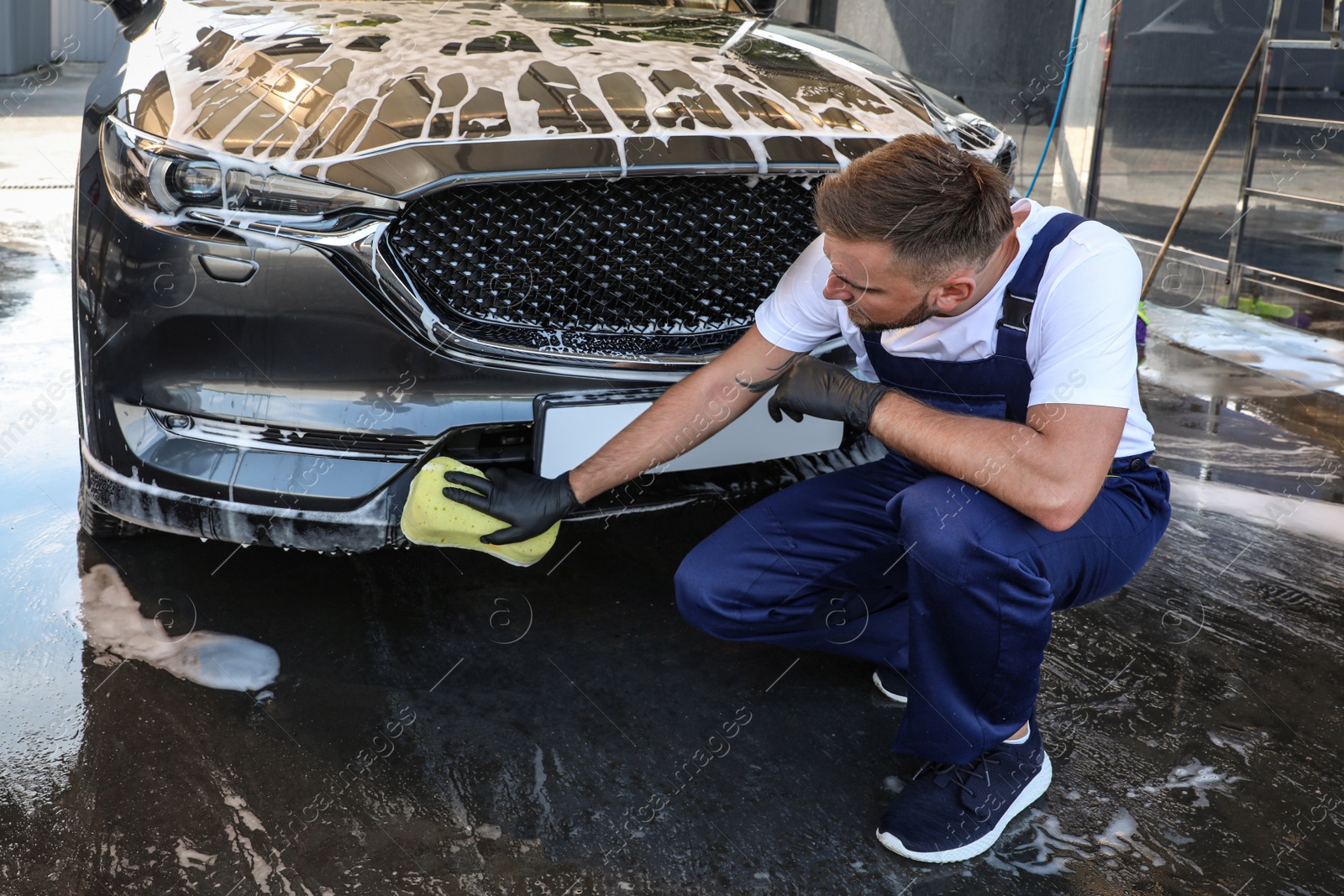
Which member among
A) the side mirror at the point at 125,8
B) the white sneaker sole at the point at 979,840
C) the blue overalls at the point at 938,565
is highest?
the side mirror at the point at 125,8

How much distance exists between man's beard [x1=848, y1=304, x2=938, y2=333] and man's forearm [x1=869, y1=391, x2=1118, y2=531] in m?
0.15

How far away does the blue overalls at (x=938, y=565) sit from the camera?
161 centimetres

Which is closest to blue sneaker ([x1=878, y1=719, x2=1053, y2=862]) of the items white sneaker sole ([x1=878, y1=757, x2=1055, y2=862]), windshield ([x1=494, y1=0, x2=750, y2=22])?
white sneaker sole ([x1=878, y1=757, x2=1055, y2=862])

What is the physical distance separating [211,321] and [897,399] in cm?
112

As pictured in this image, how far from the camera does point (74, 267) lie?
1916mm

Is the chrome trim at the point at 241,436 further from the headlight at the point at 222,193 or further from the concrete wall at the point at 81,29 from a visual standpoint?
the concrete wall at the point at 81,29

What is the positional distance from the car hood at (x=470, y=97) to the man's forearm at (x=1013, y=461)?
56cm

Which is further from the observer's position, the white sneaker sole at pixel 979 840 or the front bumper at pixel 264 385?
the front bumper at pixel 264 385

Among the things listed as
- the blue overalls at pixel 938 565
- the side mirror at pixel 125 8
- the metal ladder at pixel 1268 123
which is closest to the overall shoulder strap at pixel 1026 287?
the blue overalls at pixel 938 565

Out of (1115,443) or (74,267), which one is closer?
(1115,443)

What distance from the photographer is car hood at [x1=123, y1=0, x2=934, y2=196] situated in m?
1.73

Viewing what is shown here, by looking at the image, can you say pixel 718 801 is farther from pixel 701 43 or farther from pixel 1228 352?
pixel 1228 352

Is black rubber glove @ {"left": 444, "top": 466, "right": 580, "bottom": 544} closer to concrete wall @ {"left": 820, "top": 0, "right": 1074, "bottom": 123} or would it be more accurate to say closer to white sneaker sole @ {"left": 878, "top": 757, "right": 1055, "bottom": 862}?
white sneaker sole @ {"left": 878, "top": 757, "right": 1055, "bottom": 862}

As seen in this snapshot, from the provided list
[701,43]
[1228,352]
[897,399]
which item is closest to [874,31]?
[1228,352]
